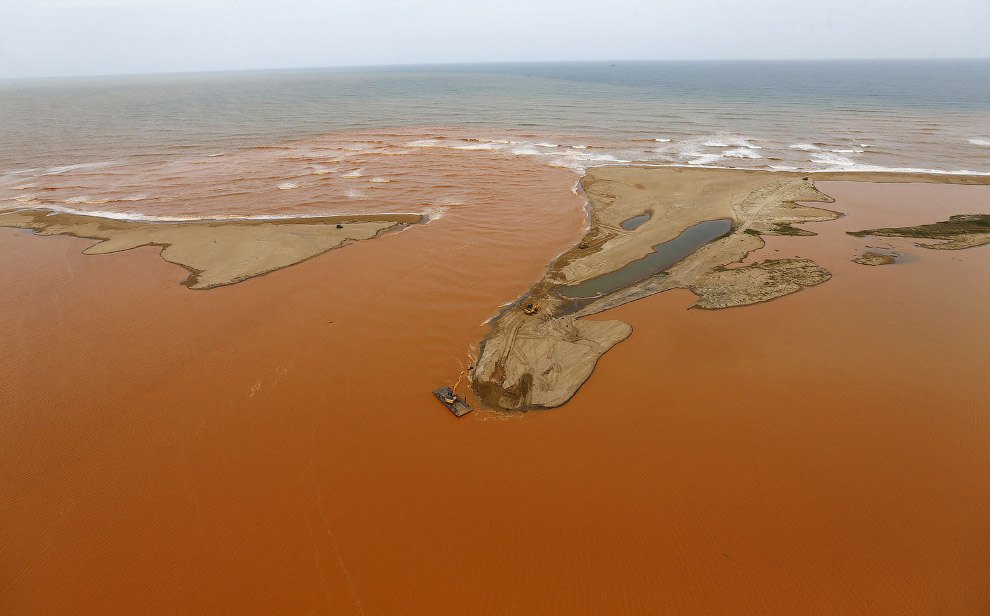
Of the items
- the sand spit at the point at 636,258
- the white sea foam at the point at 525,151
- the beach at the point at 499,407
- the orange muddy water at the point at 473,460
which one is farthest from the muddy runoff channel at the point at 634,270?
the white sea foam at the point at 525,151

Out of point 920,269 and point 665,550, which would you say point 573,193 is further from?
point 665,550

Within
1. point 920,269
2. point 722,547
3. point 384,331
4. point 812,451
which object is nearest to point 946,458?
point 812,451

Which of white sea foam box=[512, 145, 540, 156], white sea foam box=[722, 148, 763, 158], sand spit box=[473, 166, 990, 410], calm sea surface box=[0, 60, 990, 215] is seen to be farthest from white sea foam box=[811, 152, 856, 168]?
white sea foam box=[512, 145, 540, 156]

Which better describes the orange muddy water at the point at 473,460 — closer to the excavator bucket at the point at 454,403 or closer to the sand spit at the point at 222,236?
the excavator bucket at the point at 454,403

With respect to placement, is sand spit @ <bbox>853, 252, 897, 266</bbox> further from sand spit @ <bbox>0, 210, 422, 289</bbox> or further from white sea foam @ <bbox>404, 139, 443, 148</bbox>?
white sea foam @ <bbox>404, 139, 443, 148</bbox>

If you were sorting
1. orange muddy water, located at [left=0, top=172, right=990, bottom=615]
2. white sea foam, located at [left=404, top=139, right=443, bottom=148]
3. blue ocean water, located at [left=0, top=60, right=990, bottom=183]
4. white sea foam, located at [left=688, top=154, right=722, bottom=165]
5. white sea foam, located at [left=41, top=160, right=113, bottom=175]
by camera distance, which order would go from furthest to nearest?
white sea foam, located at [left=404, top=139, right=443, bottom=148], blue ocean water, located at [left=0, top=60, right=990, bottom=183], white sea foam, located at [left=688, top=154, right=722, bottom=165], white sea foam, located at [left=41, top=160, right=113, bottom=175], orange muddy water, located at [left=0, top=172, right=990, bottom=615]

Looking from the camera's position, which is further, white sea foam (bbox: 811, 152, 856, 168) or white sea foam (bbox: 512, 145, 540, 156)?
white sea foam (bbox: 512, 145, 540, 156)

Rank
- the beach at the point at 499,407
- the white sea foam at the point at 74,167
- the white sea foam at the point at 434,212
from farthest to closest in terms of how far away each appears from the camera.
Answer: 1. the white sea foam at the point at 74,167
2. the white sea foam at the point at 434,212
3. the beach at the point at 499,407
